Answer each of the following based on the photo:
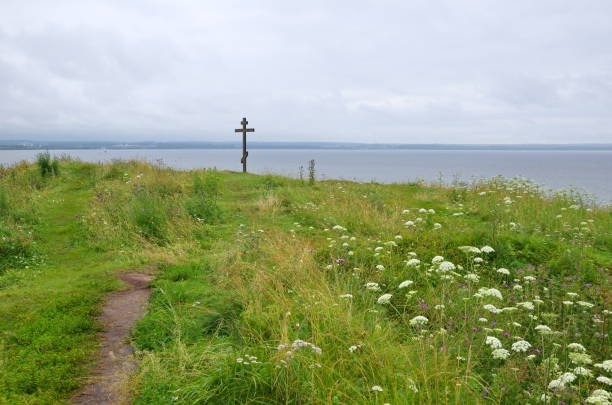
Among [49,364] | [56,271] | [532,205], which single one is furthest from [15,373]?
[532,205]

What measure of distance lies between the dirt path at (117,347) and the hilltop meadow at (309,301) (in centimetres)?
13

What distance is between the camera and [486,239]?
26.0 feet

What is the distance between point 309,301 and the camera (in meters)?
4.91

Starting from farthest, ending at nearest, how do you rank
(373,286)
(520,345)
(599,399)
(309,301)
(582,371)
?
(373,286)
(309,301)
(520,345)
(582,371)
(599,399)

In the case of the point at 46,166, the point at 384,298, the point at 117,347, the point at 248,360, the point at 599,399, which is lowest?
the point at 117,347

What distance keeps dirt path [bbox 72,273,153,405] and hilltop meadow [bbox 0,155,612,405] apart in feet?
0.43

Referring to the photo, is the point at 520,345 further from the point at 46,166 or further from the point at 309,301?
the point at 46,166

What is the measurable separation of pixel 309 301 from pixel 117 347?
92.2 inches

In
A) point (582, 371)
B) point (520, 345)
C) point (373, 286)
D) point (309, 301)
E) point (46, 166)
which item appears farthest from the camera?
point (46, 166)

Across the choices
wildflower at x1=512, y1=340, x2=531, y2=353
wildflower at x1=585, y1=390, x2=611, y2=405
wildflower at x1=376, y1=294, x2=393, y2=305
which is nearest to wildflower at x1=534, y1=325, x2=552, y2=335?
wildflower at x1=512, y1=340, x2=531, y2=353

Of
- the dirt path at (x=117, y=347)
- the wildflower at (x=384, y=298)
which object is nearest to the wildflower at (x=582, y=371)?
the wildflower at (x=384, y=298)

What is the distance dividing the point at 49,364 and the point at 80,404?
906 millimetres

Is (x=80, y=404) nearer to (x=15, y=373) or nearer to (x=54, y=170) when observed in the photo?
(x=15, y=373)

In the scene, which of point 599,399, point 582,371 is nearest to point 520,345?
point 582,371
